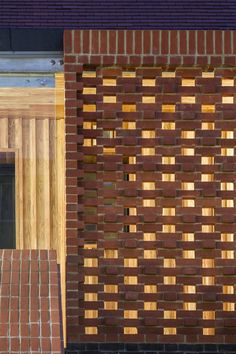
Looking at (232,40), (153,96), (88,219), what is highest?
(232,40)

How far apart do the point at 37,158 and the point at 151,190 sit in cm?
138

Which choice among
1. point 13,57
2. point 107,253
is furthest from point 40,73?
point 107,253

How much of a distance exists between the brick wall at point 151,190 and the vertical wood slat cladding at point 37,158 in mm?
355

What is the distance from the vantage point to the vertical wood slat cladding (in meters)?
9.45

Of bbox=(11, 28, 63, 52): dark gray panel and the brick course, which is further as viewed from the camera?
bbox=(11, 28, 63, 52): dark gray panel

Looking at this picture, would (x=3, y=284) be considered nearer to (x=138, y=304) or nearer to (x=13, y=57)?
(x=138, y=304)

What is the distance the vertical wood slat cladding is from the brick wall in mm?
355

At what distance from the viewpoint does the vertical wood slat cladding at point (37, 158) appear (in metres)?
9.45

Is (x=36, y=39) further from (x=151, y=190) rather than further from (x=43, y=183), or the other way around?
(x=151, y=190)

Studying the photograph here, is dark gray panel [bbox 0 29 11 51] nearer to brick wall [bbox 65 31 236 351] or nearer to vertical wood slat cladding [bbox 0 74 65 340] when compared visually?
vertical wood slat cladding [bbox 0 74 65 340]

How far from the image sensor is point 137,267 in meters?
9.21

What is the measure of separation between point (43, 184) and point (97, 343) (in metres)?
1.91

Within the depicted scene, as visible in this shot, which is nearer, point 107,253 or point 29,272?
point 29,272


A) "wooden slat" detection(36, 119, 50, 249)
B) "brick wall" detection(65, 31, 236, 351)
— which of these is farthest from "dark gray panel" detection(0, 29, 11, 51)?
"wooden slat" detection(36, 119, 50, 249)
